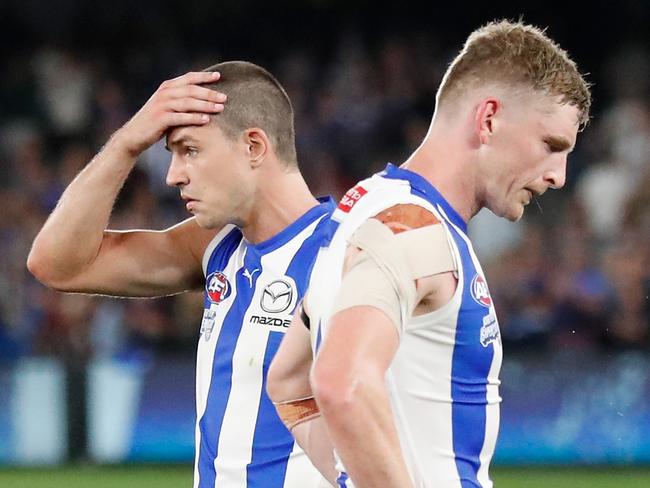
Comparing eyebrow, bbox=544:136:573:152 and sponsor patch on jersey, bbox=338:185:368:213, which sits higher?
eyebrow, bbox=544:136:573:152

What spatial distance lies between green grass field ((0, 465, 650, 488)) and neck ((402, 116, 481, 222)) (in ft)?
20.8

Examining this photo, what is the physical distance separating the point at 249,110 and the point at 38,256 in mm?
834

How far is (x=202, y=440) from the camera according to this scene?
406 centimetres

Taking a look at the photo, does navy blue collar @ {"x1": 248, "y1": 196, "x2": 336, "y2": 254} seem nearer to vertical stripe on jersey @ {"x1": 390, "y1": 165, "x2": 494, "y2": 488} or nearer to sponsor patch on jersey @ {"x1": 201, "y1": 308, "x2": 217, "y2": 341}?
sponsor patch on jersey @ {"x1": 201, "y1": 308, "x2": 217, "y2": 341}

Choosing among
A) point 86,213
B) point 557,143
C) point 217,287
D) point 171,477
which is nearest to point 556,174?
point 557,143

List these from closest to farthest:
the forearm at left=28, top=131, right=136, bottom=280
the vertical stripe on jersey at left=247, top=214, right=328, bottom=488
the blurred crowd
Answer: the vertical stripe on jersey at left=247, top=214, right=328, bottom=488
the forearm at left=28, top=131, right=136, bottom=280
the blurred crowd

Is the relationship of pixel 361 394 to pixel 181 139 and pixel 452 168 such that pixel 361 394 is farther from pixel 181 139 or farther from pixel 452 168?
pixel 181 139

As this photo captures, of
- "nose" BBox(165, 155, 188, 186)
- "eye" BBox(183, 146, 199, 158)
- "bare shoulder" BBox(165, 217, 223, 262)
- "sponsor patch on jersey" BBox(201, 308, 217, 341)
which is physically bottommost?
"sponsor patch on jersey" BBox(201, 308, 217, 341)

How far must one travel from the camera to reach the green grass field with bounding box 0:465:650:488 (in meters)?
9.43

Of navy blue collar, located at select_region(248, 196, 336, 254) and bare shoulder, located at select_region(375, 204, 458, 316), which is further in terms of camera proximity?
navy blue collar, located at select_region(248, 196, 336, 254)

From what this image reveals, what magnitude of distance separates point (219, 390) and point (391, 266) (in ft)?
4.69

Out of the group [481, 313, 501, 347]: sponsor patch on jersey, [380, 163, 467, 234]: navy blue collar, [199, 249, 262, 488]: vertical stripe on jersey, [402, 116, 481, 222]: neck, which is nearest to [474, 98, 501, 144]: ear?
[402, 116, 481, 222]: neck

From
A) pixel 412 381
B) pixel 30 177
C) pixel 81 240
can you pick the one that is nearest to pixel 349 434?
pixel 412 381

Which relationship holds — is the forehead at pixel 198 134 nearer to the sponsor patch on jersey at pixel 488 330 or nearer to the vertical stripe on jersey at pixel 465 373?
the vertical stripe on jersey at pixel 465 373
